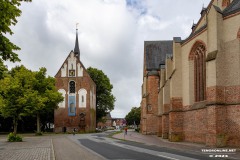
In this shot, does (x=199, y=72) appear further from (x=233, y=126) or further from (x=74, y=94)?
(x=74, y=94)

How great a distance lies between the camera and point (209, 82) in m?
22.6

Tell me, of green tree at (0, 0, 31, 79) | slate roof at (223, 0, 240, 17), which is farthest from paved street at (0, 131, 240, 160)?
slate roof at (223, 0, 240, 17)

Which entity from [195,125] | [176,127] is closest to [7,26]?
[195,125]

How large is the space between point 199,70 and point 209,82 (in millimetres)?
5873

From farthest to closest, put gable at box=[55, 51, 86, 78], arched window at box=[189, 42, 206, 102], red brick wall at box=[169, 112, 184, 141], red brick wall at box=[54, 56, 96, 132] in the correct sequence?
gable at box=[55, 51, 86, 78], red brick wall at box=[54, 56, 96, 132], red brick wall at box=[169, 112, 184, 141], arched window at box=[189, 42, 206, 102]

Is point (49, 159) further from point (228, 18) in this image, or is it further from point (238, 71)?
point (228, 18)

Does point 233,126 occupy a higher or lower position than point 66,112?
lower

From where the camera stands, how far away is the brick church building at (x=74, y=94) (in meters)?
67.1

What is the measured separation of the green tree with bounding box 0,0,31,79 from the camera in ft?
27.8

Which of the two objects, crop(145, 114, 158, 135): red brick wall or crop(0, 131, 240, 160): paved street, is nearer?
crop(0, 131, 240, 160): paved street

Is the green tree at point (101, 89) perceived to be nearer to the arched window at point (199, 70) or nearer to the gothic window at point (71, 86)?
the gothic window at point (71, 86)

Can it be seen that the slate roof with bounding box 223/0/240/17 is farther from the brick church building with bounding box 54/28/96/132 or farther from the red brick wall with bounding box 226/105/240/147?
the brick church building with bounding box 54/28/96/132

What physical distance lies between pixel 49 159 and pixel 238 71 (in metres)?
13.5

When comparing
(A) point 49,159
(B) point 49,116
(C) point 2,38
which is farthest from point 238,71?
(B) point 49,116
